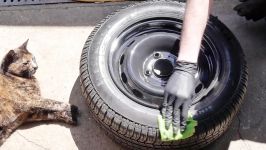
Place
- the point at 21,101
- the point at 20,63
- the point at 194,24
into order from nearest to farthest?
the point at 194,24
the point at 21,101
the point at 20,63

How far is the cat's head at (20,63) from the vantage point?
3863 mm

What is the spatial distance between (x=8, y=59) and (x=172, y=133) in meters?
1.51

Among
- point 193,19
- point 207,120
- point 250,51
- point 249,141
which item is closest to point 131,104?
point 207,120

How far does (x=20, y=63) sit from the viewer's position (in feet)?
12.7

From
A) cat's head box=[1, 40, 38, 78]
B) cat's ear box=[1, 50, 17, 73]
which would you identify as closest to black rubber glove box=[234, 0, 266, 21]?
cat's head box=[1, 40, 38, 78]

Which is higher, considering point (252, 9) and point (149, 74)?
point (252, 9)

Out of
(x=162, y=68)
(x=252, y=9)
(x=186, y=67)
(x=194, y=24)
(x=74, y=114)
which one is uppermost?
(x=252, y=9)

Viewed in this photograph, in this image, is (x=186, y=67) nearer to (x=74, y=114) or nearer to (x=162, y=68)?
(x=162, y=68)

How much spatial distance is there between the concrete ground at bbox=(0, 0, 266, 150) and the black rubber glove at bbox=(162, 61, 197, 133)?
623mm

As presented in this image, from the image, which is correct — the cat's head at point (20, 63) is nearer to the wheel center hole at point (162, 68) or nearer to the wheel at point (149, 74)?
the wheel at point (149, 74)

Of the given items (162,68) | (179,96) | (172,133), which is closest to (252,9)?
(162,68)

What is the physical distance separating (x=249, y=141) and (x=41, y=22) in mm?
1969

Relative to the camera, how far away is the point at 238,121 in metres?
3.75

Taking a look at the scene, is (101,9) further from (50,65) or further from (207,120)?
(207,120)
